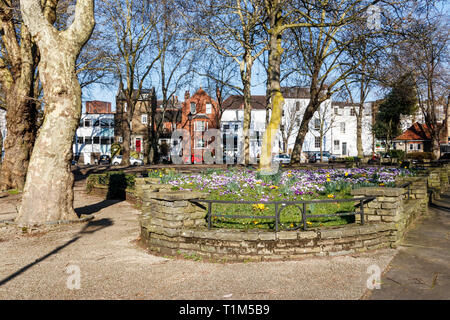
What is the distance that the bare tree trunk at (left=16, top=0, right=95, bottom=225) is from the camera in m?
9.52

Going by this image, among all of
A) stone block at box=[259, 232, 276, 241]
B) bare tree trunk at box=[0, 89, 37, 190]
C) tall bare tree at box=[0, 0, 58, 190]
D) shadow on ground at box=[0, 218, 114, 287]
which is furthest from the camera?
bare tree trunk at box=[0, 89, 37, 190]

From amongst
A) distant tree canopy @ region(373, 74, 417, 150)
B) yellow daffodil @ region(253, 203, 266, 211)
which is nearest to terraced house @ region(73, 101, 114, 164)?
distant tree canopy @ region(373, 74, 417, 150)

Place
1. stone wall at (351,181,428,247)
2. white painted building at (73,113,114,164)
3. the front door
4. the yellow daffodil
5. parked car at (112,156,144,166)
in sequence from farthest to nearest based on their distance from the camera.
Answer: the front door
white painted building at (73,113,114,164)
parked car at (112,156,144,166)
the yellow daffodil
stone wall at (351,181,428,247)

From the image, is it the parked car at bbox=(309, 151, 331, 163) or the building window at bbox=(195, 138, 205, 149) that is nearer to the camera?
the building window at bbox=(195, 138, 205, 149)

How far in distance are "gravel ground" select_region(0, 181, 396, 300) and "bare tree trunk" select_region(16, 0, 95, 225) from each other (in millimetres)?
1515

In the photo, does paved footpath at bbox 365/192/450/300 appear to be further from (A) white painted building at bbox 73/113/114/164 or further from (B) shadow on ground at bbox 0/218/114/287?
(A) white painted building at bbox 73/113/114/164

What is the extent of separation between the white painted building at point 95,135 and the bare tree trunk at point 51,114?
5399 centimetres

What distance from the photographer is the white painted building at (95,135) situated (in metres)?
62.0

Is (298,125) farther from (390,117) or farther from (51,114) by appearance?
(51,114)

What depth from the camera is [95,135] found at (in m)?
62.3

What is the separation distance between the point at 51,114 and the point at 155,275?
5804 mm

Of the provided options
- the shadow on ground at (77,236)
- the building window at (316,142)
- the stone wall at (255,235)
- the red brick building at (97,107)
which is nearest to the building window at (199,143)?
the red brick building at (97,107)
